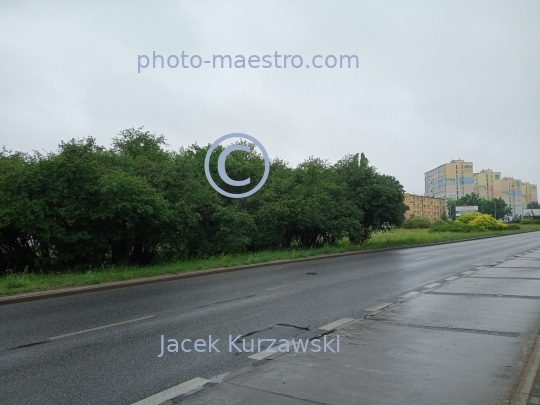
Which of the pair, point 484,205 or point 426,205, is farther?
point 426,205

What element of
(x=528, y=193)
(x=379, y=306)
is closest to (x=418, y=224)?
(x=379, y=306)

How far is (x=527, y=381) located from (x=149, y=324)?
576 centimetres

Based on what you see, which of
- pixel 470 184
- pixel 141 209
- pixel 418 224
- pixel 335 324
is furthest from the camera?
pixel 470 184

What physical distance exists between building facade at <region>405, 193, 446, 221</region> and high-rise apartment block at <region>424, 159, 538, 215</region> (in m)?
4.87

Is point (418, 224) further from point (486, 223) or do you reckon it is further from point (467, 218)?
point (486, 223)

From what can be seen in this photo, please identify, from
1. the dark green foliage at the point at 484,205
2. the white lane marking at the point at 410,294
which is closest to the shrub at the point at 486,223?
the dark green foliage at the point at 484,205

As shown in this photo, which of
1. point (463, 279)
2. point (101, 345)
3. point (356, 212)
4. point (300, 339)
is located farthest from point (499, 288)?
point (356, 212)

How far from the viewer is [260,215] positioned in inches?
928

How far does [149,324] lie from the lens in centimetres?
780

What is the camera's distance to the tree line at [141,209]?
1462 centimetres

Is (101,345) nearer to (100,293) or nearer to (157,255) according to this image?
(100,293)

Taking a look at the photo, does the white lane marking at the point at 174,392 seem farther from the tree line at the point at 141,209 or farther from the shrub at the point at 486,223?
the shrub at the point at 486,223

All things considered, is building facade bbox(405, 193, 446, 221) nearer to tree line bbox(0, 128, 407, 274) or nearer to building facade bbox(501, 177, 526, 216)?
building facade bbox(501, 177, 526, 216)

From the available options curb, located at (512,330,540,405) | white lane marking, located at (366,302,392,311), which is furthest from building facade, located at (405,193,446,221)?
curb, located at (512,330,540,405)
